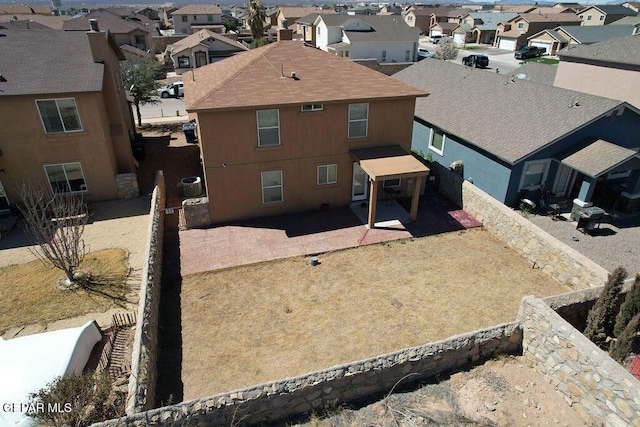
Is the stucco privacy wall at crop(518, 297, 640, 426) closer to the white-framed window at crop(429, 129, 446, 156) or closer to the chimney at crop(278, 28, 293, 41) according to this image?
the white-framed window at crop(429, 129, 446, 156)

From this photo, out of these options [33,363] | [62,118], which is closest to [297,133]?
[62,118]

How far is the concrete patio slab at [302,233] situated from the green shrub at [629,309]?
7818 mm

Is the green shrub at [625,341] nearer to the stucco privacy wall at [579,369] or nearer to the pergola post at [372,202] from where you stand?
the stucco privacy wall at [579,369]

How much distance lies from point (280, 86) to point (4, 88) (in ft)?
40.1

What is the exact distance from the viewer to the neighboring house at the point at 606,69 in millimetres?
24281

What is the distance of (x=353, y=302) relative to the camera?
13367mm

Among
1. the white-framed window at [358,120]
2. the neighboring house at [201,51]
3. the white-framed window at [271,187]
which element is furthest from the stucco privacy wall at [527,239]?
the neighboring house at [201,51]

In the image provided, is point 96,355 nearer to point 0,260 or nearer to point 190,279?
point 190,279

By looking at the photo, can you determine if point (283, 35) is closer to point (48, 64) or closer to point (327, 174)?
point (327, 174)

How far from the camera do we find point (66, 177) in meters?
19.6

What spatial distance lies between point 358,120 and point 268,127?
14.0 feet

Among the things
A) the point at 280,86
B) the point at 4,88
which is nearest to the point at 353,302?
the point at 280,86

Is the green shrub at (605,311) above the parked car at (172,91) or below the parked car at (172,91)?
above

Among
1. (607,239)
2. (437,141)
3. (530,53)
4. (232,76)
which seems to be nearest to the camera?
(607,239)
